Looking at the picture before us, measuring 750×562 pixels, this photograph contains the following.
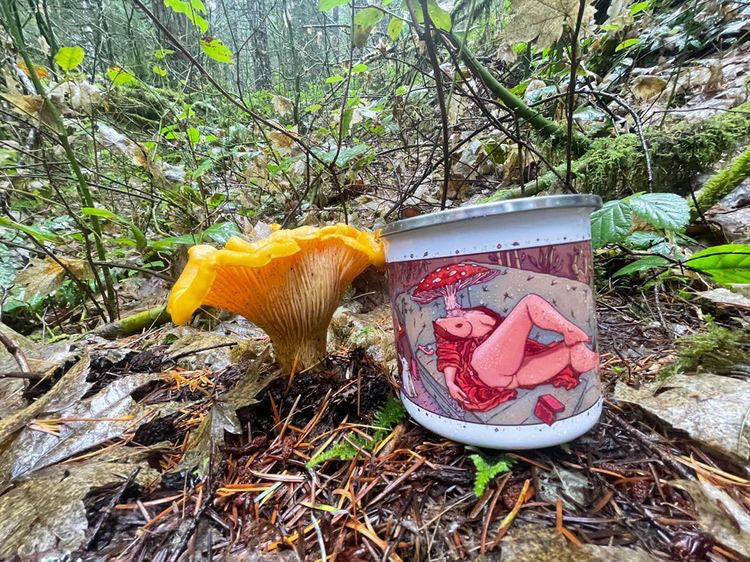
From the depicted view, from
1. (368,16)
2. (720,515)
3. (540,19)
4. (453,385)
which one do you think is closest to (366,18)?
(368,16)

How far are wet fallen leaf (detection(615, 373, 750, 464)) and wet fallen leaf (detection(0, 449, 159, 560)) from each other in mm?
1201

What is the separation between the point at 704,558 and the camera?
0.62m

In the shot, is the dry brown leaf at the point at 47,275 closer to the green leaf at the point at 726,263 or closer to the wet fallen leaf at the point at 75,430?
the wet fallen leaf at the point at 75,430

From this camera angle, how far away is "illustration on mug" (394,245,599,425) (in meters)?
0.81

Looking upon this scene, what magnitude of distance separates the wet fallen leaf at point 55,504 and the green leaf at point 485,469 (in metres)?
0.73

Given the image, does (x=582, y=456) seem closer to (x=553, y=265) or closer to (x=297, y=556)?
(x=553, y=265)

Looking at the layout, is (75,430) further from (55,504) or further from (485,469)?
(485,469)

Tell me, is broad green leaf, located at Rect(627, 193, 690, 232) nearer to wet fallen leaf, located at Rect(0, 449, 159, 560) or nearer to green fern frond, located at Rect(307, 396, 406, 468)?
green fern frond, located at Rect(307, 396, 406, 468)

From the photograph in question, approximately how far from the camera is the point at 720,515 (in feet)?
2.21

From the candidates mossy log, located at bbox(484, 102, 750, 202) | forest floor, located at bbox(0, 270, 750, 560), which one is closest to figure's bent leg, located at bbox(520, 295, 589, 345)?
forest floor, located at bbox(0, 270, 750, 560)

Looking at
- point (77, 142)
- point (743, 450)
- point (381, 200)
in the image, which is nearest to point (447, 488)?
point (743, 450)

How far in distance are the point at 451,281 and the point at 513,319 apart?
15 centimetres

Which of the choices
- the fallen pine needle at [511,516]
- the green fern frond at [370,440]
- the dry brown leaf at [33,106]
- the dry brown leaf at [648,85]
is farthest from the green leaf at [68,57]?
the dry brown leaf at [648,85]

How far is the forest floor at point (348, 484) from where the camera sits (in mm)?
695
